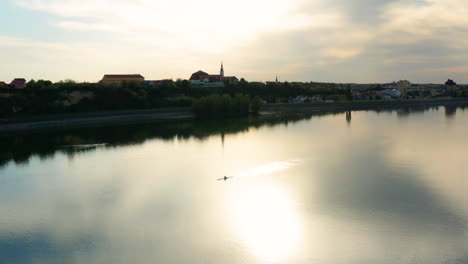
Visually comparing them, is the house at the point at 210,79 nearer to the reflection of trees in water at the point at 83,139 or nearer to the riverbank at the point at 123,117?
the riverbank at the point at 123,117

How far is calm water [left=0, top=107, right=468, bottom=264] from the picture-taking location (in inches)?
536

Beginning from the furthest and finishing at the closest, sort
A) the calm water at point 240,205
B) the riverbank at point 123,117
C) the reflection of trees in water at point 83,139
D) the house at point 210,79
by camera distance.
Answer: the house at point 210,79 < the riverbank at point 123,117 < the reflection of trees in water at point 83,139 < the calm water at point 240,205

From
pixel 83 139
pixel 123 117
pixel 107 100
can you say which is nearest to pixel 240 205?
pixel 83 139

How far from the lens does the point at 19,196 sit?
2153 centimetres

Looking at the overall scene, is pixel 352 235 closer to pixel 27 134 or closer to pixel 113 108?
pixel 27 134

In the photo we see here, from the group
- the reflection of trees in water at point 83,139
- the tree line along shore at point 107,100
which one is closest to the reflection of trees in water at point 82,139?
the reflection of trees in water at point 83,139

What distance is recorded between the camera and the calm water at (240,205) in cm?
1362

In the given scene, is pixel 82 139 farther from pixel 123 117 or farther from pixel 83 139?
pixel 123 117

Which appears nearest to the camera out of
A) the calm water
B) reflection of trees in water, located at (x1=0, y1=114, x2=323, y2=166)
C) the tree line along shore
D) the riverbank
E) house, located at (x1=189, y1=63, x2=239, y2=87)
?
the calm water

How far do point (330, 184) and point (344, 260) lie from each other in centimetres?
960

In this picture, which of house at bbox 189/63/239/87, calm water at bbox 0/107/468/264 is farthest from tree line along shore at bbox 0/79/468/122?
calm water at bbox 0/107/468/264

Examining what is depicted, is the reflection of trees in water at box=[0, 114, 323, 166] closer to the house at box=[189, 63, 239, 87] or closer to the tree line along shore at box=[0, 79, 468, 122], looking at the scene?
the tree line along shore at box=[0, 79, 468, 122]

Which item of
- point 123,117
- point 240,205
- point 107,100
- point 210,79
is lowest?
point 240,205

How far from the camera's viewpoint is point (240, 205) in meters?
18.9
